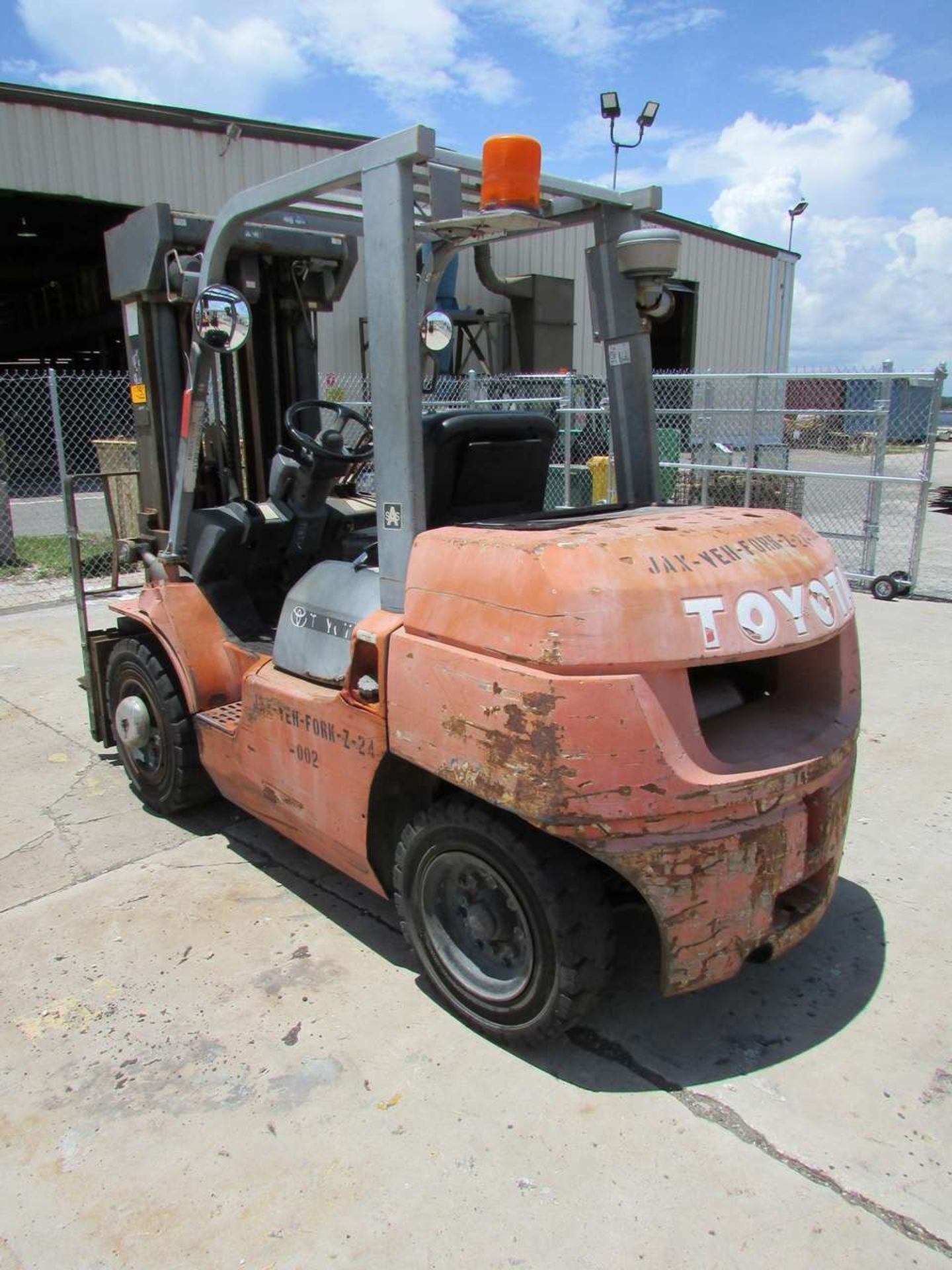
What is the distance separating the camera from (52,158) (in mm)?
13031

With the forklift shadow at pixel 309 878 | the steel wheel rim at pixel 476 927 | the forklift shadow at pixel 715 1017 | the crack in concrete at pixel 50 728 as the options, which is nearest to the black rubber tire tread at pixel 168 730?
the forklift shadow at pixel 309 878

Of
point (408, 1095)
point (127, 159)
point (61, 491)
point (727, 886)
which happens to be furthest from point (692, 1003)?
point (127, 159)

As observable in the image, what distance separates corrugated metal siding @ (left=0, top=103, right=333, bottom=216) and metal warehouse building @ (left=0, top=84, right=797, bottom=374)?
18mm

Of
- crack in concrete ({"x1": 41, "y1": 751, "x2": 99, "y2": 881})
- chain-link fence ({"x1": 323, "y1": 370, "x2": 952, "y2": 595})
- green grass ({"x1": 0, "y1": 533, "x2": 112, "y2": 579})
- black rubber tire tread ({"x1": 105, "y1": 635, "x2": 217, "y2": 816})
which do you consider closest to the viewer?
crack in concrete ({"x1": 41, "y1": 751, "x2": 99, "y2": 881})

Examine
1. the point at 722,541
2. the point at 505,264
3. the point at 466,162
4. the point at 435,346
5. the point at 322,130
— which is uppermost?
the point at 322,130

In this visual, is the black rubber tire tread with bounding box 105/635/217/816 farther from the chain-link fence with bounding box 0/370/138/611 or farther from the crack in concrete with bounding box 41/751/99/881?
the chain-link fence with bounding box 0/370/138/611

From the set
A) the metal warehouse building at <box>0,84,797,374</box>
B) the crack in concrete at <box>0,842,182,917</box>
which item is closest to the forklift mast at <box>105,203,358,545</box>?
the crack in concrete at <box>0,842,182,917</box>

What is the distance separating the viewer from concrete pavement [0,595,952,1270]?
1.99m

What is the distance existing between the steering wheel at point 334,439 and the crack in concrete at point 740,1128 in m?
2.23

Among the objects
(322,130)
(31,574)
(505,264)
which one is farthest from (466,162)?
(505,264)

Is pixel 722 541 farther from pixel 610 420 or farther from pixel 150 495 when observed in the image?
pixel 150 495

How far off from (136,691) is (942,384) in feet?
22.7

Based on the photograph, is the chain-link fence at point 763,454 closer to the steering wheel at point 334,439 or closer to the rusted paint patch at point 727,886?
the steering wheel at point 334,439

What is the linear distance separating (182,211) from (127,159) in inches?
411
